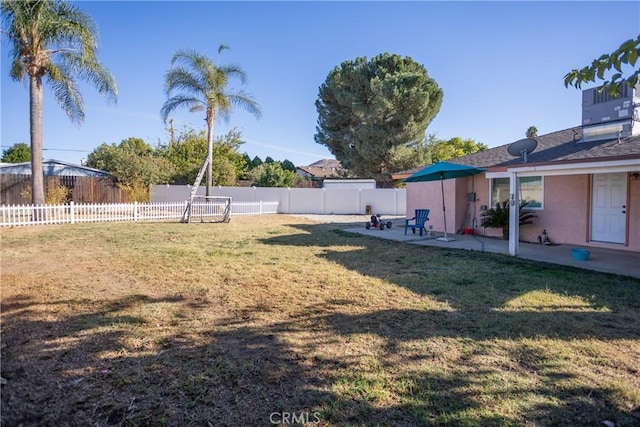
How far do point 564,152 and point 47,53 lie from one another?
18.0 metres

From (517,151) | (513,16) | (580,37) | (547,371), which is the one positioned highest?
(513,16)

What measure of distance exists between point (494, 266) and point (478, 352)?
13.8ft

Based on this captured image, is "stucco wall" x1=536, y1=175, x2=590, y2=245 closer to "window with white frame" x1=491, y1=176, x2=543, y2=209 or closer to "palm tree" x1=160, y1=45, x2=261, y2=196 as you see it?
"window with white frame" x1=491, y1=176, x2=543, y2=209

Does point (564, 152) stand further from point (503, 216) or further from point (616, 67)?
point (616, 67)

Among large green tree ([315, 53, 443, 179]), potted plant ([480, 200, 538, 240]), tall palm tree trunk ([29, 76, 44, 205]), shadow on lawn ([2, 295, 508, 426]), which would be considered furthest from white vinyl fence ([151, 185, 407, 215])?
shadow on lawn ([2, 295, 508, 426])

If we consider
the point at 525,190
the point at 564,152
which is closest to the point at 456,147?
the point at 525,190

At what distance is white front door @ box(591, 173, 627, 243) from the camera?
846 cm

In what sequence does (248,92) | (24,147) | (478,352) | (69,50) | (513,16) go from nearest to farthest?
(478,352) → (513,16) → (69,50) → (248,92) → (24,147)

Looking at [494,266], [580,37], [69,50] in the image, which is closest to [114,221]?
[69,50]

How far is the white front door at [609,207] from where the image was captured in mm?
8461

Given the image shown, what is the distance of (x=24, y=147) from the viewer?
150ft

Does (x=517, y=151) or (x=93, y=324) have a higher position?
(x=517, y=151)

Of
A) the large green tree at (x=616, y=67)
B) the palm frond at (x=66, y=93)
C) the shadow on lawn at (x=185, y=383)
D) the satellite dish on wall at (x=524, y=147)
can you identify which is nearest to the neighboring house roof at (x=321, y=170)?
the palm frond at (x=66, y=93)

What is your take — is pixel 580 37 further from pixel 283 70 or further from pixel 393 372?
pixel 283 70
